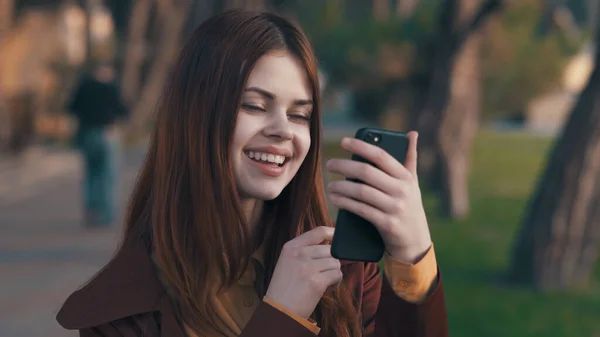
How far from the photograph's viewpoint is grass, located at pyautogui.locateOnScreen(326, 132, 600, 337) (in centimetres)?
620

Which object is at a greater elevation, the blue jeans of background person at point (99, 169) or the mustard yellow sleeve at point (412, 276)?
the mustard yellow sleeve at point (412, 276)

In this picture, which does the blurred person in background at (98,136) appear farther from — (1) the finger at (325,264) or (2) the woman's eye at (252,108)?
(1) the finger at (325,264)

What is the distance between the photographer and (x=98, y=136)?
10078 mm

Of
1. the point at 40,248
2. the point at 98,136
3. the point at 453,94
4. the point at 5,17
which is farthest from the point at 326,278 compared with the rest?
the point at 5,17

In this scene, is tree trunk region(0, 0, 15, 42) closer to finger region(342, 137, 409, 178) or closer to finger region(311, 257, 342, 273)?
finger region(311, 257, 342, 273)

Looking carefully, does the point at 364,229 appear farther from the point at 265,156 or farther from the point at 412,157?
the point at 265,156

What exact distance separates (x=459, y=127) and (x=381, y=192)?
10.9m

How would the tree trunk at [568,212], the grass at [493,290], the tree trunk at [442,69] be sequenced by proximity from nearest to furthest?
the grass at [493,290]
the tree trunk at [568,212]
the tree trunk at [442,69]

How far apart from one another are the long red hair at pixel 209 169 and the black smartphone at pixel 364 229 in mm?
260

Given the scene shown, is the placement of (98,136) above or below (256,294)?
below

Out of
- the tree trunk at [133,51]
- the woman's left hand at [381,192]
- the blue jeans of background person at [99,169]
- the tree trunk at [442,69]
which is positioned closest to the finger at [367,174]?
the woman's left hand at [381,192]

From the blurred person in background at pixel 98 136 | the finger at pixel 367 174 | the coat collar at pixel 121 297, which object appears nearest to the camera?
the finger at pixel 367 174

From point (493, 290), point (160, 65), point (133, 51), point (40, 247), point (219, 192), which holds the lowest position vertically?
point (40, 247)

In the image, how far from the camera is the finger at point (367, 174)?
1.39 metres
